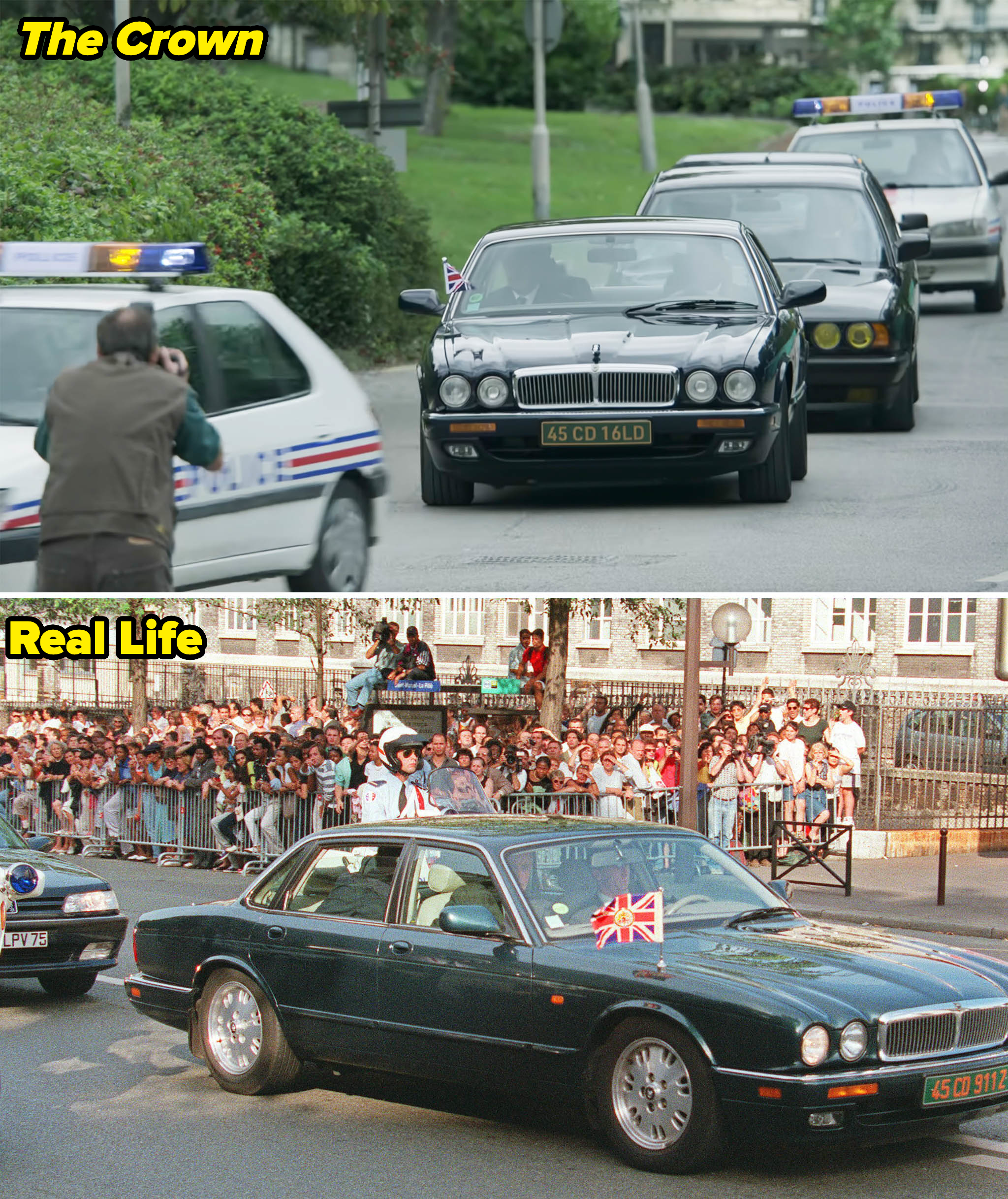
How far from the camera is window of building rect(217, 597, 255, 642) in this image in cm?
3366

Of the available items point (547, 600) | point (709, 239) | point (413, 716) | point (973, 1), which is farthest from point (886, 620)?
point (973, 1)

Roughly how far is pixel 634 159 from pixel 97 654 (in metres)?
50.2

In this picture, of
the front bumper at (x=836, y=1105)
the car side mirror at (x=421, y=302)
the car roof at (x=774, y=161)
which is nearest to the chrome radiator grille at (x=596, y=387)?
the car side mirror at (x=421, y=302)

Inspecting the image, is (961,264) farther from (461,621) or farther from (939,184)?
(461,621)

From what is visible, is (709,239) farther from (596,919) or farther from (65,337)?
(596,919)

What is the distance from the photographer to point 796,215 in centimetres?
1642

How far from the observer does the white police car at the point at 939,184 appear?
23.1m

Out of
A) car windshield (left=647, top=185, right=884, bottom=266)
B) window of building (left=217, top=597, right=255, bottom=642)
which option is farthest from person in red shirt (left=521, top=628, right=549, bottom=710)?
window of building (left=217, top=597, right=255, bottom=642)

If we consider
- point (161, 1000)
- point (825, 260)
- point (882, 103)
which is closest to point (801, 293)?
point (825, 260)

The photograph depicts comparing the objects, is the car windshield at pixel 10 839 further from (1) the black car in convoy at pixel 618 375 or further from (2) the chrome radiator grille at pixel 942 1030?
(2) the chrome radiator grille at pixel 942 1030

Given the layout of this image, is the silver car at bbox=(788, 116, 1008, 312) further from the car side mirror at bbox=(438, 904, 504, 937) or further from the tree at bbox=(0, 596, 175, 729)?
the car side mirror at bbox=(438, 904, 504, 937)

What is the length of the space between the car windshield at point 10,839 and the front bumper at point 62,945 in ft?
3.65

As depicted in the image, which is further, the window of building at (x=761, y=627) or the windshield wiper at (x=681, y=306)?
the window of building at (x=761, y=627)

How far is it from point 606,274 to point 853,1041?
7424 millimetres
